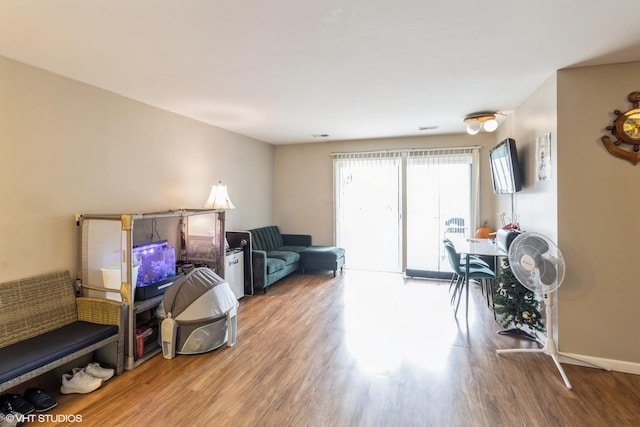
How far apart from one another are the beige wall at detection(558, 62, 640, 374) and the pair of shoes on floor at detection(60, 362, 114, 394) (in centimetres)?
371

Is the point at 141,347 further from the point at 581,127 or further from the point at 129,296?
the point at 581,127

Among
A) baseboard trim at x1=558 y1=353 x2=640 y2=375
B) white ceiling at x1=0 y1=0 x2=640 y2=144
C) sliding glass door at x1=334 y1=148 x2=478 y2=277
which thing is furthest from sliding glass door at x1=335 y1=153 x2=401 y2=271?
baseboard trim at x1=558 y1=353 x2=640 y2=375

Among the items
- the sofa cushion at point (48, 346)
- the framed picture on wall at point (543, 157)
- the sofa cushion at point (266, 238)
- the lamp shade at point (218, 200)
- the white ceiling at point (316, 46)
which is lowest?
the sofa cushion at point (48, 346)

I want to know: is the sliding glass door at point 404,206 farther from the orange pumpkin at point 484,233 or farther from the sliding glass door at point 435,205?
the orange pumpkin at point 484,233

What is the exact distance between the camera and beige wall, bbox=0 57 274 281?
7.57 ft

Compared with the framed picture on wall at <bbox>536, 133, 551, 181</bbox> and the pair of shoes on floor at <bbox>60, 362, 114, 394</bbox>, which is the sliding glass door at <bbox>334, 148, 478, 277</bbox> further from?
the pair of shoes on floor at <bbox>60, 362, 114, 394</bbox>

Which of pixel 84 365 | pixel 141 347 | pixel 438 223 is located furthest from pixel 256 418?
pixel 438 223

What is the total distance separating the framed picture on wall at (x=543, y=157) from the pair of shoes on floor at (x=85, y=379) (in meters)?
4.04

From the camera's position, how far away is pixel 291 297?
4.34 m

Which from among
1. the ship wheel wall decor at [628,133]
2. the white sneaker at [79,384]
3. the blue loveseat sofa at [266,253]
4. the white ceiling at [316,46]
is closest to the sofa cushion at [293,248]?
the blue loveseat sofa at [266,253]

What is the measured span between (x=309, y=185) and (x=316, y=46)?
4.00m

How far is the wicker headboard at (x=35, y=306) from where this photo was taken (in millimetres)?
2143

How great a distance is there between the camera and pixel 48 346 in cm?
207

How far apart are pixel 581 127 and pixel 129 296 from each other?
13.0ft
